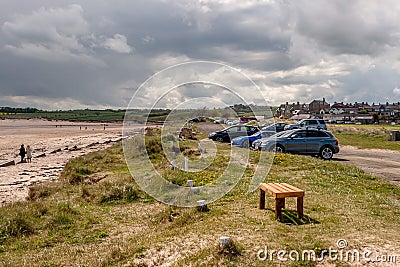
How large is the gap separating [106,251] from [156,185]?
562 cm

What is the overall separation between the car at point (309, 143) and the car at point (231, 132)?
6821 mm

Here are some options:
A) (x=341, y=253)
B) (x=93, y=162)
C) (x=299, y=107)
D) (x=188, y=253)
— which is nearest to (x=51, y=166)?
(x=93, y=162)

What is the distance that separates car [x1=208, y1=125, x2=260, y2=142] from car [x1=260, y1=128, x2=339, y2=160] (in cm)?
682

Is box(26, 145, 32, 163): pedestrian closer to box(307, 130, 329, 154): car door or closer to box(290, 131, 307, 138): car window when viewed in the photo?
box(290, 131, 307, 138): car window

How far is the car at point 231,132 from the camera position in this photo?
27391mm

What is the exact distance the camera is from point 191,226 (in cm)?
755

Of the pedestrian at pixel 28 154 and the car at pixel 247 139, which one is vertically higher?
the car at pixel 247 139

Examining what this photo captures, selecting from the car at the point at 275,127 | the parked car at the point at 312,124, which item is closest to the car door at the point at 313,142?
the car at the point at 275,127

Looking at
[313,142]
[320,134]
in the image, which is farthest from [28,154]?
[320,134]

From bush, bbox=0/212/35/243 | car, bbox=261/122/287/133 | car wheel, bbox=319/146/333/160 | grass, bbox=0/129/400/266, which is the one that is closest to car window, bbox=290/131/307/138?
car wheel, bbox=319/146/333/160

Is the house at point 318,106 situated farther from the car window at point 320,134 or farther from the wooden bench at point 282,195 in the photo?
the wooden bench at point 282,195

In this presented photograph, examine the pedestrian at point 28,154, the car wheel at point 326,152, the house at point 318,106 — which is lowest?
the pedestrian at point 28,154

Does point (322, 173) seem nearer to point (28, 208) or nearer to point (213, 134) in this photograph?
point (28, 208)

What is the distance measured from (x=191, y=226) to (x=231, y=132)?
2025 cm
